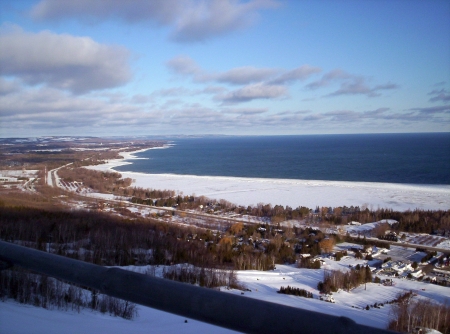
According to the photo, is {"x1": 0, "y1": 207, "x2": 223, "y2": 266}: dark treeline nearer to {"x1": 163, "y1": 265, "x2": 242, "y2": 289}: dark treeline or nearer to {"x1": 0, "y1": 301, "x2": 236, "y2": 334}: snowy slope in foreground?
{"x1": 163, "y1": 265, "x2": 242, "y2": 289}: dark treeline

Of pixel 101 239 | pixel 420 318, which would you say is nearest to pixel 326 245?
pixel 101 239

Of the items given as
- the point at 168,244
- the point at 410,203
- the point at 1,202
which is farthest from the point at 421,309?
the point at 410,203

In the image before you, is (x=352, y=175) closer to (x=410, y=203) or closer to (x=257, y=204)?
(x=410, y=203)

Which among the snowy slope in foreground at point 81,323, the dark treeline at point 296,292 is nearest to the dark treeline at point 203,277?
the dark treeline at point 296,292

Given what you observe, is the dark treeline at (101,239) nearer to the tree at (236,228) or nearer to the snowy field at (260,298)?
the tree at (236,228)

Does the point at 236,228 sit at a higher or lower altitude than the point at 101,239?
lower

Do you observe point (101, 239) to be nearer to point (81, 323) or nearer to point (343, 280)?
point (343, 280)

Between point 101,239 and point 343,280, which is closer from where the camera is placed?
point 343,280

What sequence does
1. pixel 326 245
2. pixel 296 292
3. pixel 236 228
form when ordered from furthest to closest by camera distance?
pixel 236 228
pixel 326 245
pixel 296 292
